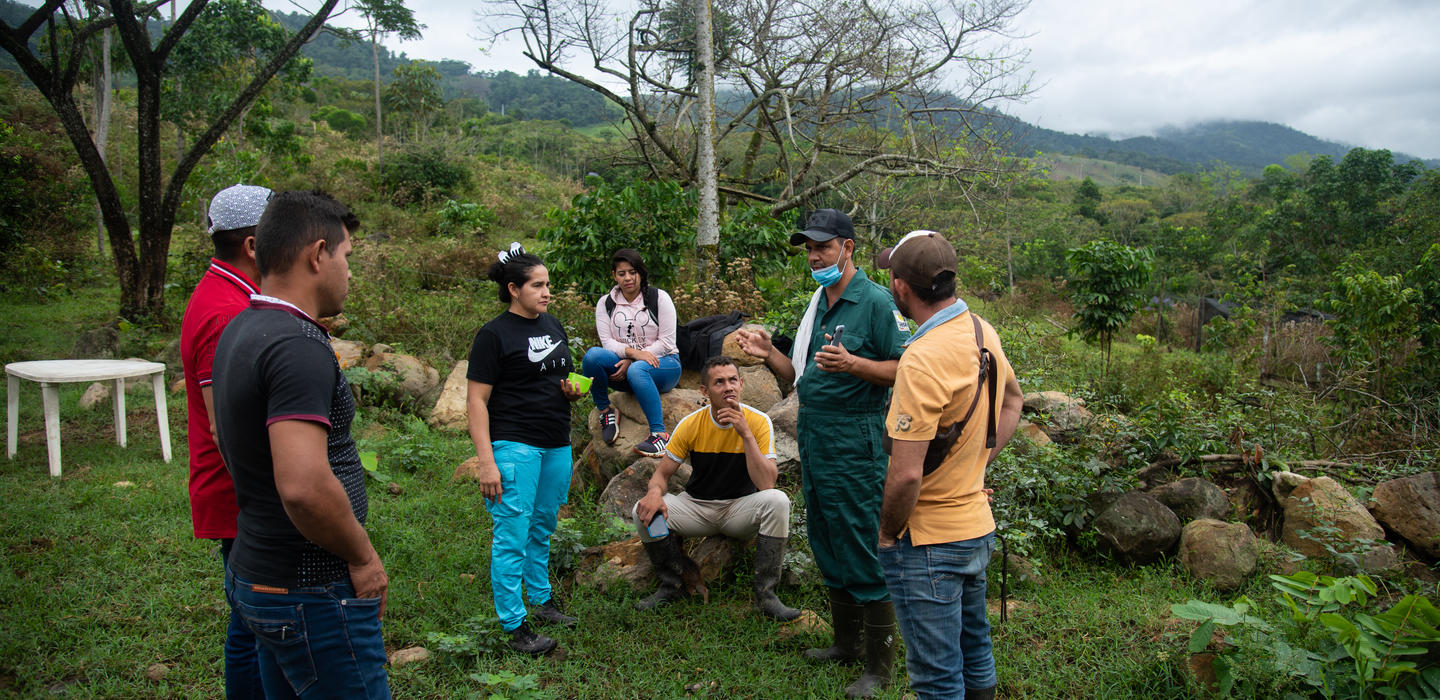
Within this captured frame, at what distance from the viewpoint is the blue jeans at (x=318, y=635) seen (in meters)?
1.70

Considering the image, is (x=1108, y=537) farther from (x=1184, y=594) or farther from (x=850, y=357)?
(x=850, y=357)

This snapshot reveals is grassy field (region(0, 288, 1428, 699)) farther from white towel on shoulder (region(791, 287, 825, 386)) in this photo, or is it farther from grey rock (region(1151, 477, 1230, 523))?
white towel on shoulder (region(791, 287, 825, 386))

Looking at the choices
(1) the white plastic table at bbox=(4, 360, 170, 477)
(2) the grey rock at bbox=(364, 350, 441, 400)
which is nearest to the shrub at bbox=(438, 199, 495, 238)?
(2) the grey rock at bbox=(364, 350, 441, 400)

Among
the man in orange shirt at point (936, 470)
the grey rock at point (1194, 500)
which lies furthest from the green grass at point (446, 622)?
the man in orange shirt at point (936, 470)

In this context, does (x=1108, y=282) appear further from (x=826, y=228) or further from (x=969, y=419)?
(x=969, y=419)

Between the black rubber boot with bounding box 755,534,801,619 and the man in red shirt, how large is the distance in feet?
7.01

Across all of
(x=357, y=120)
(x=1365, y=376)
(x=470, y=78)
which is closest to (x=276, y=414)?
(x=1365, y=376)

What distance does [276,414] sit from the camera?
5.15 ft

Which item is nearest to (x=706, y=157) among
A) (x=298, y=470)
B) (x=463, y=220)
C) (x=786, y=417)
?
(x=786, y=417)

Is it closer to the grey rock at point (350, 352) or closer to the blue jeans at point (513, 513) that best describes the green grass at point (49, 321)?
the grey rock at point (350, 352)

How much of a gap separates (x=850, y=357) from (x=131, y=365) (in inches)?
233

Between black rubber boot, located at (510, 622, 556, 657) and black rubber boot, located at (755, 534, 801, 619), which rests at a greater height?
black rubber boot, located at (755, 534, 801, 619)

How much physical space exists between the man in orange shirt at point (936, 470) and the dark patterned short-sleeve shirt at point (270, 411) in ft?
4.89

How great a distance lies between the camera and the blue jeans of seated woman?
16.7ft
